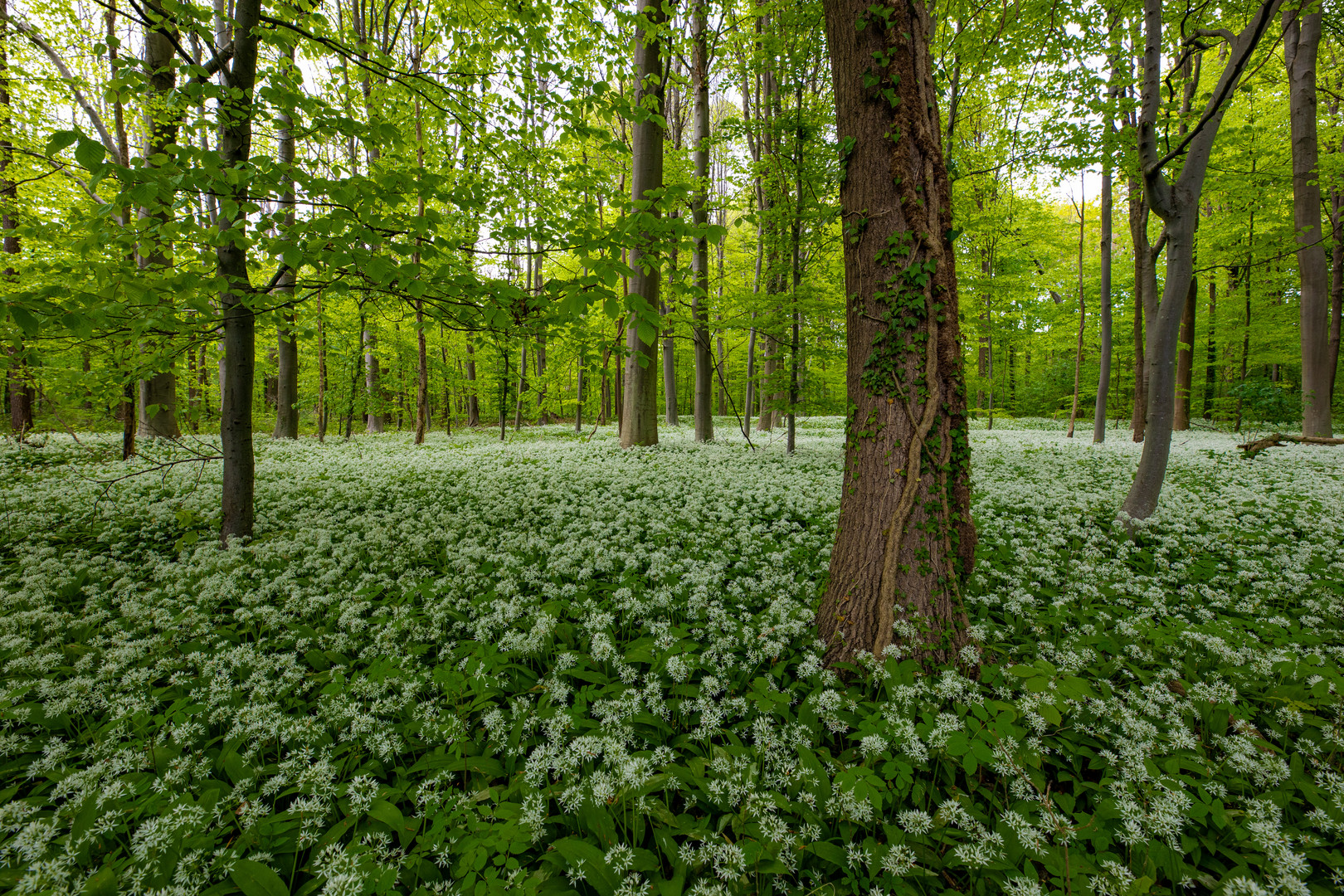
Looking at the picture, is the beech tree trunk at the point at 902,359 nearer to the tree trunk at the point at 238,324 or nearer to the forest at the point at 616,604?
the forest at the point at 616,604

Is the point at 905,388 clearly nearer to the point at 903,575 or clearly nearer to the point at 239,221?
the point at 903,575

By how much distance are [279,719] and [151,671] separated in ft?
3.93

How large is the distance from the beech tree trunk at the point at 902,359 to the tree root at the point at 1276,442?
38.0 feet

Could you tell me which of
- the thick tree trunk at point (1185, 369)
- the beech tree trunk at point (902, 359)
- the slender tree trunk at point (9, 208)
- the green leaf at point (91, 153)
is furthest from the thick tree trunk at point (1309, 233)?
the slender tree trunk at point (9, 208)

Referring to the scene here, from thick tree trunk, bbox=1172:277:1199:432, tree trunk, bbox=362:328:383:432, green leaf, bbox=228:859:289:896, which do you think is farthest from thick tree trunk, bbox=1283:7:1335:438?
tree trunk, bbox=362:328:383:432

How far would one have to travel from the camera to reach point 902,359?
3.09 m

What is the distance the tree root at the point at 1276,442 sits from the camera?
9.61 metres

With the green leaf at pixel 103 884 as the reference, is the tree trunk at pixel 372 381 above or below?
above

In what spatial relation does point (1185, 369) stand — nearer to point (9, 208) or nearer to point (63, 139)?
point (63, 139)

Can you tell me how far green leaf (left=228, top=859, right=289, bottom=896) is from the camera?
68.1 inches

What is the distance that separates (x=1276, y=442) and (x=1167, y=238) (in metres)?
9.86

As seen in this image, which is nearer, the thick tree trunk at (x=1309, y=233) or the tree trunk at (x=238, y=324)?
the tree trunk at (x=238, y=324)

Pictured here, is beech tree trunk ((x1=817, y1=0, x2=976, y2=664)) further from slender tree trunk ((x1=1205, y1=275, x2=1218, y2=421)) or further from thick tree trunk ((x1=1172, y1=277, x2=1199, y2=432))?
slender tree trunk ((x1=1205, y1=275, x2=1218, y2=421))

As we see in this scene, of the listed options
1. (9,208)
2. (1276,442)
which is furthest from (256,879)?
(1276,442)
